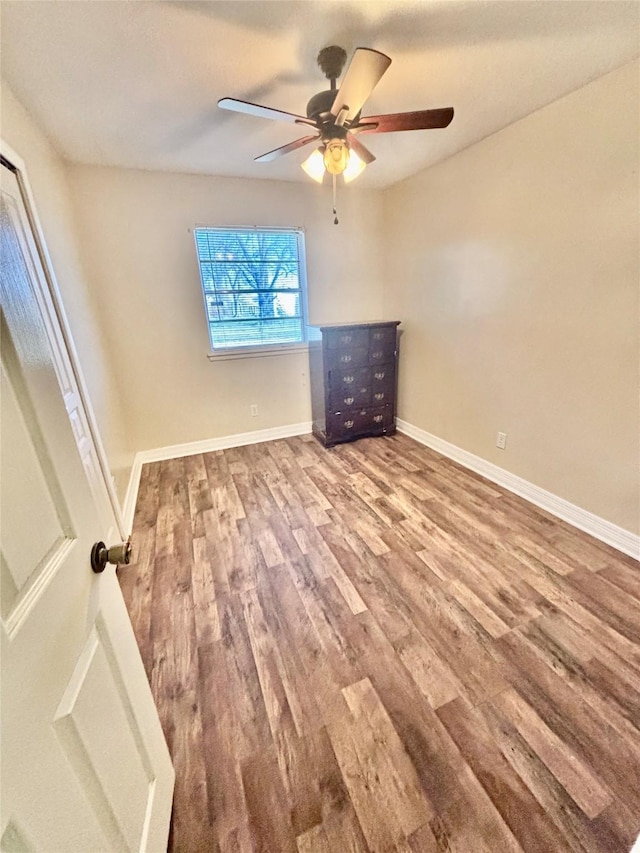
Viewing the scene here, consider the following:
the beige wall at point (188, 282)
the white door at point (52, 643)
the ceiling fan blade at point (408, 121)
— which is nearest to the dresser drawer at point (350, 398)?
the beige wall at point (188, 282)

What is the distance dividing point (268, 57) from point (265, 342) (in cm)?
214

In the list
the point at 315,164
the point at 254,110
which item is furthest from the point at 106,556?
the point at 315,164

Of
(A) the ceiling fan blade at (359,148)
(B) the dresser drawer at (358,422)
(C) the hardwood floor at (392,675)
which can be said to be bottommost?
(C) the hardwood floor at (392,675)

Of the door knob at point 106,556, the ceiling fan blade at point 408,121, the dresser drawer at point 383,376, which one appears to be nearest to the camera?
the door knob at point 106,556

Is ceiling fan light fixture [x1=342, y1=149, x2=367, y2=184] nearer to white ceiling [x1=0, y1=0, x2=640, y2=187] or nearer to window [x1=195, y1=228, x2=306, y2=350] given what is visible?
white ceiling [x1=0, y1=0, x2=640, y2=187]

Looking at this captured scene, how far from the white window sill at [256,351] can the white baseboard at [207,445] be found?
79 centimetres

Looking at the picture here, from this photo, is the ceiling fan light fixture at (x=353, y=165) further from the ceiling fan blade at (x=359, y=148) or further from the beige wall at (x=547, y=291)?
the beige wall at (x=547, y=291)

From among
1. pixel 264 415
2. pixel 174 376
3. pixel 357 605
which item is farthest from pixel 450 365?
pixel 174 376

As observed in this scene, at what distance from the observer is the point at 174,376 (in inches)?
127

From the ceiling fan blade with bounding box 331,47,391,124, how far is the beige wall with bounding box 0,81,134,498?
146 centimetres

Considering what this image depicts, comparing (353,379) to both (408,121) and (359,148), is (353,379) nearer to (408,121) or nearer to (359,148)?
(359,148)

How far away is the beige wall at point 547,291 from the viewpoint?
1836 mm

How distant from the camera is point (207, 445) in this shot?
350 cm

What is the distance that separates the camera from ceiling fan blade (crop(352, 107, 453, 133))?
1.51m
